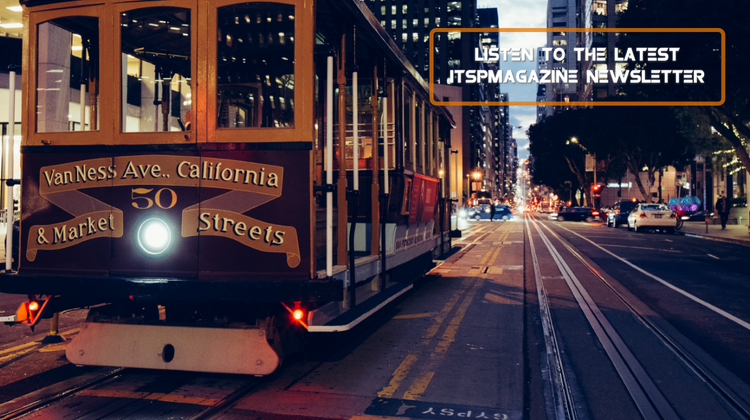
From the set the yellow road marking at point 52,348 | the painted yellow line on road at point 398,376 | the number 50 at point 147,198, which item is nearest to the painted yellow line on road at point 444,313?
the painted yellow line on road at point 398,376

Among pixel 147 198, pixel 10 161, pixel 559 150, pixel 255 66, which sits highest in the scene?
pixel 559 150

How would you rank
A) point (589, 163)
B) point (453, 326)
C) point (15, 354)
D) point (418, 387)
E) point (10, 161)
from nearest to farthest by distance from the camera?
1. point (10, 161)
2. point (418, 387)
3. point (15, 354)
4. point (453, 326)
5. point (589, 163)

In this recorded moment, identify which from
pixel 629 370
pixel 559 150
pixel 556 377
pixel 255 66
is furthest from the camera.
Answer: pixel 559 150

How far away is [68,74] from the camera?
4957mm

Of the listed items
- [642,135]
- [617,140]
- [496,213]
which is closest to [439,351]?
[642,135]

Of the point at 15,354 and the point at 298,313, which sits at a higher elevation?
the point at 298,313

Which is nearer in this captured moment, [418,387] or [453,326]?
[418,387]

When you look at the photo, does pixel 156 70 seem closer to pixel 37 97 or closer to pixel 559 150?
pixel 37 97

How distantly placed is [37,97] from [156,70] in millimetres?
1015

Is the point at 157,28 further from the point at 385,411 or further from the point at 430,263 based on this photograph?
the point at 430,263

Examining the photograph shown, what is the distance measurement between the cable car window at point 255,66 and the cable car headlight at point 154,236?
925 millimetres

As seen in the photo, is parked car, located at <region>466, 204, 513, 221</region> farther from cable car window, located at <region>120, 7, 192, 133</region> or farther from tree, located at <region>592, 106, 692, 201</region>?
cable car window, located at <region>120, 7, 192, 133</region>

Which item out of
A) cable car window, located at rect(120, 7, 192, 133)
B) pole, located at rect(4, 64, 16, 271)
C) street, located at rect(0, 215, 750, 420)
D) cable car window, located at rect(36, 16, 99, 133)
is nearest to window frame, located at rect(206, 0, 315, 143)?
cable car window, located at rect(120, 7, 192, 133)

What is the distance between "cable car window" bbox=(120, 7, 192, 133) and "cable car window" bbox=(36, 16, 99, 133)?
27 centimetres
